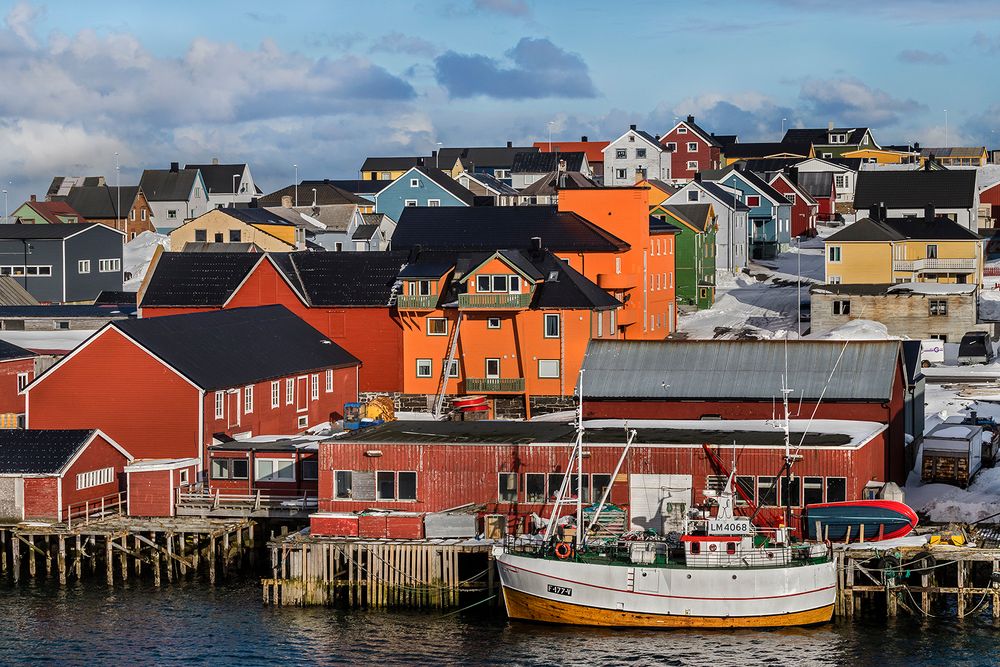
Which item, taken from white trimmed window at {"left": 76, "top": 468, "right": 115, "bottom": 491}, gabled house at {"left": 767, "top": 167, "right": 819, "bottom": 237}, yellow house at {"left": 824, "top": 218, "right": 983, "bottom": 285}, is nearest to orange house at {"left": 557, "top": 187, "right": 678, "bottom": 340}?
yellow house at {"left": 824, "top": 218, "right": 983, "bottom": 285}

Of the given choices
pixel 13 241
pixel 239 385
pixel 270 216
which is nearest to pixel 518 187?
pixel 270 216

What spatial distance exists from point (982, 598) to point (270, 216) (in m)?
78.1

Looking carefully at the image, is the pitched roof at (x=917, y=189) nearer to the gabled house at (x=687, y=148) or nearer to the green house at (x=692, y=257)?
the green house at (x=692, y=257)

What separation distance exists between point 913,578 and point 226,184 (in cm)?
12369

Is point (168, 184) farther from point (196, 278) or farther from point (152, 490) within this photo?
point (152, 490)

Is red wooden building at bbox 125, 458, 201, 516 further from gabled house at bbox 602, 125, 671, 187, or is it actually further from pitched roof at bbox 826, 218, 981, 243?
gabled house at bbox 602, 125, 671, 187

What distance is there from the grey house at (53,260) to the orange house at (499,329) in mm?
40014

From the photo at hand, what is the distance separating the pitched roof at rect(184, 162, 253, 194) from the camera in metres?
161

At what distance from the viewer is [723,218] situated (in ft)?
374

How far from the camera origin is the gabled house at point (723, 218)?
114m

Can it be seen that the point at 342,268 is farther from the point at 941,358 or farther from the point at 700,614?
the point at 700,614

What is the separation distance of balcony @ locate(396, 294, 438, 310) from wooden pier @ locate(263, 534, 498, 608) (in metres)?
27.0

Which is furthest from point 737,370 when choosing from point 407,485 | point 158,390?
point 158,390

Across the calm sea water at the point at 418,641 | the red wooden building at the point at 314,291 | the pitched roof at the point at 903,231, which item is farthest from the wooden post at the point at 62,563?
the pitched roof at the point at 903,231
